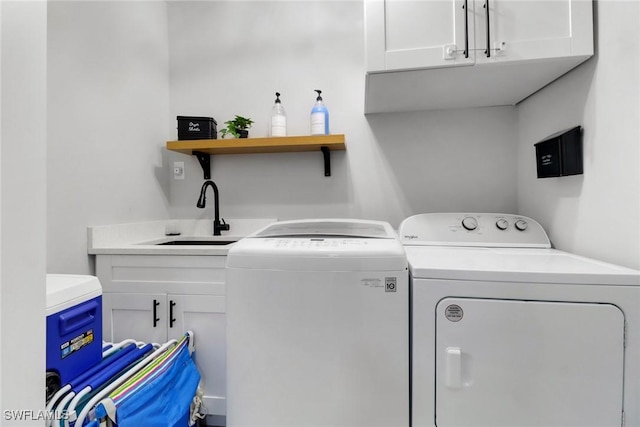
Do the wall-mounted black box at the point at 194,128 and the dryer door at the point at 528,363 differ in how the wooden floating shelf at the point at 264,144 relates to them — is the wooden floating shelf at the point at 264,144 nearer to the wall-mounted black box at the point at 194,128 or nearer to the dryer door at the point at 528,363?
the wall-mounted black box at the point at 194,128

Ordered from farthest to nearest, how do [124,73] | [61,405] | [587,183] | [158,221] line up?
[158,221] → [124,73] → [587,183] → [61,405]

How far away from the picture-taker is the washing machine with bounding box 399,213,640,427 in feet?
2.71

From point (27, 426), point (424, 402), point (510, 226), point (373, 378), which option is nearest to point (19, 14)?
point (27, 426)

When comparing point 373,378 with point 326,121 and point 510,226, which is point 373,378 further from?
point 326,121

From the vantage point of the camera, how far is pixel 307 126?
2027 millimetres

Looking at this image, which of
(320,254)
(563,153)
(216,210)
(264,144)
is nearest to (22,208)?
(320,254)

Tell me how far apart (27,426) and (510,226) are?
178cm

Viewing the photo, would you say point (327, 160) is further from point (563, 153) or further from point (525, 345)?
point (525, 345)

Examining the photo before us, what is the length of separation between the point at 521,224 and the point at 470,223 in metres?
0.23

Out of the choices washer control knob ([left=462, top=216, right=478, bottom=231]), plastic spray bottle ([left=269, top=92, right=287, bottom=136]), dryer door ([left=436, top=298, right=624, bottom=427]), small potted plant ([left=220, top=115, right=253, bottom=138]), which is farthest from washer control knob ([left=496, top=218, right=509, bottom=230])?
small potted plant ([left=220, top=115, right=253, bottom=138])

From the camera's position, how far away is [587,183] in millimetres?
1135

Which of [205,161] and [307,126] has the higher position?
[307,126]

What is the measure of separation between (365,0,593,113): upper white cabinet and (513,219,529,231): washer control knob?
0.67m

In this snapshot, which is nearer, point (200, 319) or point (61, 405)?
point (61, 405)
